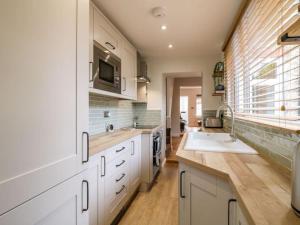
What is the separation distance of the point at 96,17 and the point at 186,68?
2320 mm

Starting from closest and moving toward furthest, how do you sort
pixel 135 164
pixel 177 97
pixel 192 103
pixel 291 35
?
pixel 291 35 < pixel 135 164 < pixel 177 97 < pixel 192 103

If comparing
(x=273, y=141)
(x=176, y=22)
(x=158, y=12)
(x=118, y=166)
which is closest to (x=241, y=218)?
(x=273, y=141)

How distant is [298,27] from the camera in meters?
0.69

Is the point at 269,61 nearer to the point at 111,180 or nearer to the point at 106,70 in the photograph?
the point at 106,70

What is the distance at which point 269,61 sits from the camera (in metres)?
1.37

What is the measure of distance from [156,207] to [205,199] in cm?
149

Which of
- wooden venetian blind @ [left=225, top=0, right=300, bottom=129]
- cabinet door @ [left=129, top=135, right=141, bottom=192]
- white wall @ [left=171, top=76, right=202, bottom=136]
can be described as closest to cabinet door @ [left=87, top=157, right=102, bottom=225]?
cabinet door @ [left=129, top=135, right=141, bottom=192]

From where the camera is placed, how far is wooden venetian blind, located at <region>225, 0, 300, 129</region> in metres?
1.05

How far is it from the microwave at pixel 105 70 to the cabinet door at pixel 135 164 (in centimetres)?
76

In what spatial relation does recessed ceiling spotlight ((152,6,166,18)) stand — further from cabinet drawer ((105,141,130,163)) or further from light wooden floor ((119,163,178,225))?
light wooden floor ((119,163,178,225))

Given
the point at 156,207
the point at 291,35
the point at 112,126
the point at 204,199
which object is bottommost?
the point at 156,207

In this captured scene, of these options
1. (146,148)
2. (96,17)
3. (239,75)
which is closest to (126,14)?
(96,17)

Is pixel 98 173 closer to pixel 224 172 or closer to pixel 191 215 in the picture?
pixel 191 215

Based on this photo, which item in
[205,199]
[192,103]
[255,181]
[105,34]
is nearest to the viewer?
[255,181]
